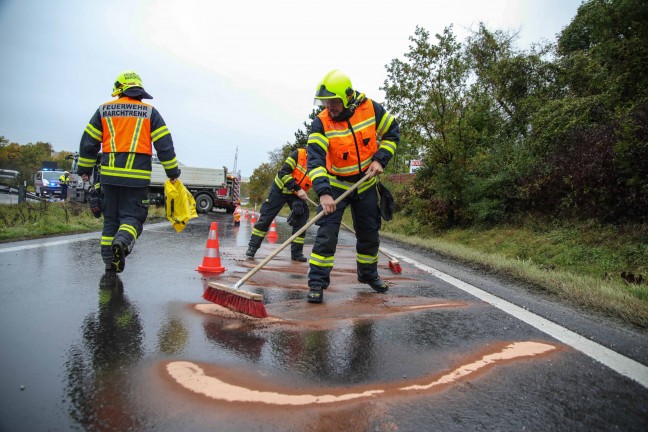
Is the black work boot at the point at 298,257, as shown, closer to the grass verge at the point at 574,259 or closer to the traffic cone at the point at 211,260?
the traffic cone at the point at 211,260

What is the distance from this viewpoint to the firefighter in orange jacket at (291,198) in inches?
265

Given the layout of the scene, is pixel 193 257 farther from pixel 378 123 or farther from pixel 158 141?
pixel 378 123

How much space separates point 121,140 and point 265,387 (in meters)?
3.36

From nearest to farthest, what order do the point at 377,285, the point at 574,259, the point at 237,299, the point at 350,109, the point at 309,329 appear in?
the point at 309,329
the point at 237,299
the point at 350,109
the point at 377,285
the point at 574,259

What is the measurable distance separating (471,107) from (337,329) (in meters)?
12.4

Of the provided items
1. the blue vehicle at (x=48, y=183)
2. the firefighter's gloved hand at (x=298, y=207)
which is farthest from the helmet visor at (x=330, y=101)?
the blue vehicle at (x=48, y=183)

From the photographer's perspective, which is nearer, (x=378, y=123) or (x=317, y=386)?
(x=317, y=386)

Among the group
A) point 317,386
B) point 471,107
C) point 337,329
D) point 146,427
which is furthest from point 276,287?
point 471,107

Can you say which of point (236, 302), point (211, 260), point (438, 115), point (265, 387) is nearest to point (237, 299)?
point (236, 302)

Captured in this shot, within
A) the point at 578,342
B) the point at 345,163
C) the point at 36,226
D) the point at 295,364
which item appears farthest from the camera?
the point at 36,226

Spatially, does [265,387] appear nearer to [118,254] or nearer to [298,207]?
[118,254]

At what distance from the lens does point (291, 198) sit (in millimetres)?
7023

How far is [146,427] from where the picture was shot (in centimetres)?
164

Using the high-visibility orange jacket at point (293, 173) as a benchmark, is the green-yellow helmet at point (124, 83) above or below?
above
